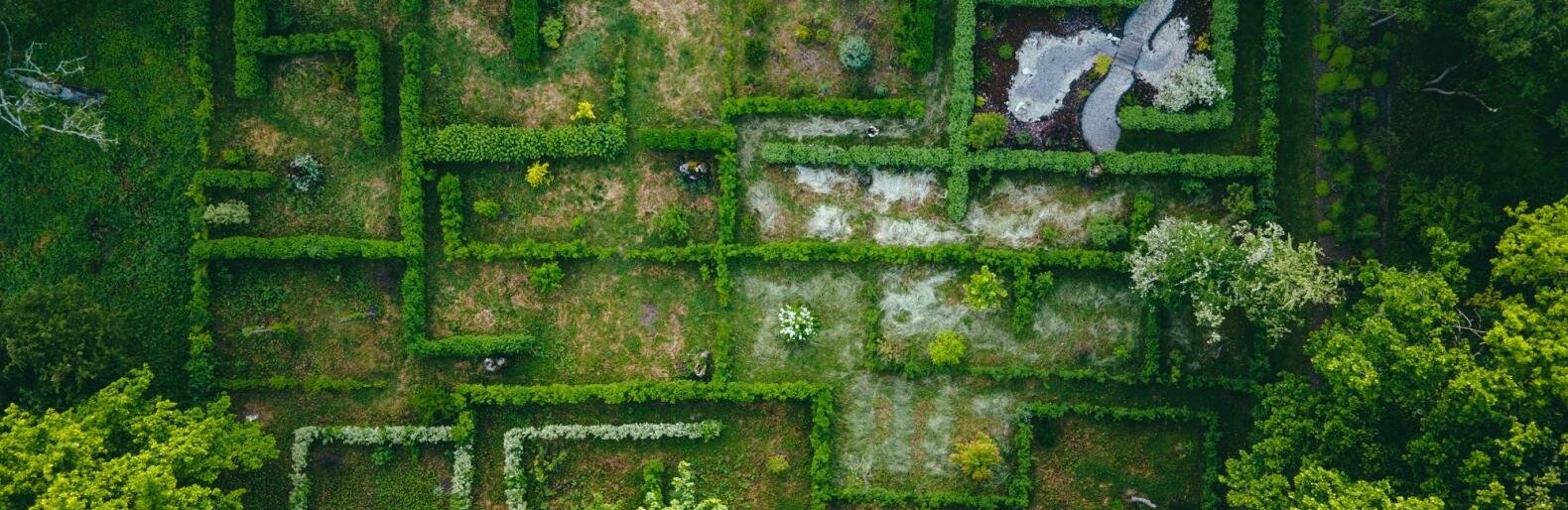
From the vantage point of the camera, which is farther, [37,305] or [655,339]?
[655,339]

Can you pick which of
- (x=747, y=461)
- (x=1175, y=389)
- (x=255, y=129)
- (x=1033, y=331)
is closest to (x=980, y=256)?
(x=1033, y=331)

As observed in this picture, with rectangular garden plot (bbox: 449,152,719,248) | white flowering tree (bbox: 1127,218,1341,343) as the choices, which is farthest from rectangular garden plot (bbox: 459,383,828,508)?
white flowering tree (bbox: 1127,218,1341,343)

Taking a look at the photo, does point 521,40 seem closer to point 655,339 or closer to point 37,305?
point 655,339

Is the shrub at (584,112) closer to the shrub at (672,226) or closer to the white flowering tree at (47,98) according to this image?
the shrub at (672,226)

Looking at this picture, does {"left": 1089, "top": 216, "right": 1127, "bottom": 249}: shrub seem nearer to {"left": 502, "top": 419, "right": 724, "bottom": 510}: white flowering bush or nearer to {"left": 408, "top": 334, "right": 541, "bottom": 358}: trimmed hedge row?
{"left": 502, "top": 419, "right": 724, "bottom": 510}: white flowering bush

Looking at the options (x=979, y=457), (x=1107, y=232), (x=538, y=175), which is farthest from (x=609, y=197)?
(x=1107, y=232)

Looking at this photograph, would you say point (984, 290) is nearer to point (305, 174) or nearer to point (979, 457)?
point (979, 457)
